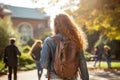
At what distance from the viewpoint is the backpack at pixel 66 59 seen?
511 centimetres

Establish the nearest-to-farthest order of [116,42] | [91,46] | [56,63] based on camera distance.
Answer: [56,63], [116,42], [91,46]

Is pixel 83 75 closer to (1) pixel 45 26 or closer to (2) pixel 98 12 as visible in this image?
(2) pixel 98 12

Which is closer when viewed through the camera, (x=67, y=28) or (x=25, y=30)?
(x=67, y=28)

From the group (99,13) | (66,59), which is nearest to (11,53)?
(66,59)

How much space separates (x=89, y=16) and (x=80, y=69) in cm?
2069

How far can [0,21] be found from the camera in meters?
33.5

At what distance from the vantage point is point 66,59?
5125mm

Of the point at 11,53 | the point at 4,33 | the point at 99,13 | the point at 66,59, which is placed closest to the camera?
the point at 66,59

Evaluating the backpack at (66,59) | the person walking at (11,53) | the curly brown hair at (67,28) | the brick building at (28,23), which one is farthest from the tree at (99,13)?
the brick building at (28,23)

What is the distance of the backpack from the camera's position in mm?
5113

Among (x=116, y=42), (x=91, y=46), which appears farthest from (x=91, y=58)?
(x=91, y=46)

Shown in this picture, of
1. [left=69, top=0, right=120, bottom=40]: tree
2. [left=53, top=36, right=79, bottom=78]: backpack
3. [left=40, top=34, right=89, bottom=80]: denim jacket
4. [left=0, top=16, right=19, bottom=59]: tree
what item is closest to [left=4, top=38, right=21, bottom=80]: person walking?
[left=40, top=34, right=89, bottom=80]: denim jacket

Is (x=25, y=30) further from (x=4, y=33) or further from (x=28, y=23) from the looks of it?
(x=4, y=33)

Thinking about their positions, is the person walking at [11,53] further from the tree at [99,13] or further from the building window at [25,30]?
the building window at [25,30]
